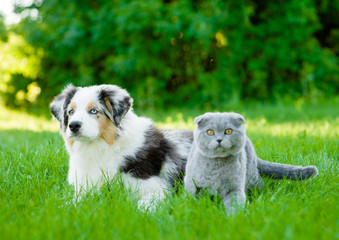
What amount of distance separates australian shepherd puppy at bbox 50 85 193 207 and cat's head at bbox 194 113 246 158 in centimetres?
72

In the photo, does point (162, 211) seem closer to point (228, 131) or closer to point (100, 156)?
point (228, 131)

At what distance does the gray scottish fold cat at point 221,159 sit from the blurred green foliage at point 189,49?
6.95 m

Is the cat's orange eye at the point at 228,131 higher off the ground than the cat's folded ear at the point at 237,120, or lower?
lower

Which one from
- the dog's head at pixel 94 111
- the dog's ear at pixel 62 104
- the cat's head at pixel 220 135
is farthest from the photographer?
the dog's ear at pixel 62 104

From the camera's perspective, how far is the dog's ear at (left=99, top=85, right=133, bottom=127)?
3533mm

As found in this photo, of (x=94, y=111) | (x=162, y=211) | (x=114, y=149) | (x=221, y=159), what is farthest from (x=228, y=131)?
(x=94, y=111)

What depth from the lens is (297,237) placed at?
2170mm

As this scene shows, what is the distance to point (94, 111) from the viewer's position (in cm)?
348

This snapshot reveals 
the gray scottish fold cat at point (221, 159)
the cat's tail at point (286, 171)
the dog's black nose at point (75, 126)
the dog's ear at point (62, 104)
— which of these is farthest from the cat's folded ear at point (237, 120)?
the dog's ear at point (62, 104)

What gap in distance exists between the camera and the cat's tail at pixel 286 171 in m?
3.25

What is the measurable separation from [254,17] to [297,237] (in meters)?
10.3

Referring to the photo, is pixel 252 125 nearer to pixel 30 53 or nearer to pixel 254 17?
pixel 254 17

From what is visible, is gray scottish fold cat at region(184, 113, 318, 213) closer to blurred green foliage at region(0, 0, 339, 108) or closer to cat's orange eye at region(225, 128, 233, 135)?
cat's orange eye at region(225, 128, 233, 135)

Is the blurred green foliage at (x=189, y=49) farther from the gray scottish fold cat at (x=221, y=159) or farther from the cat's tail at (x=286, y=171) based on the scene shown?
the gray scottish fold cat at (x=221, y=159)
